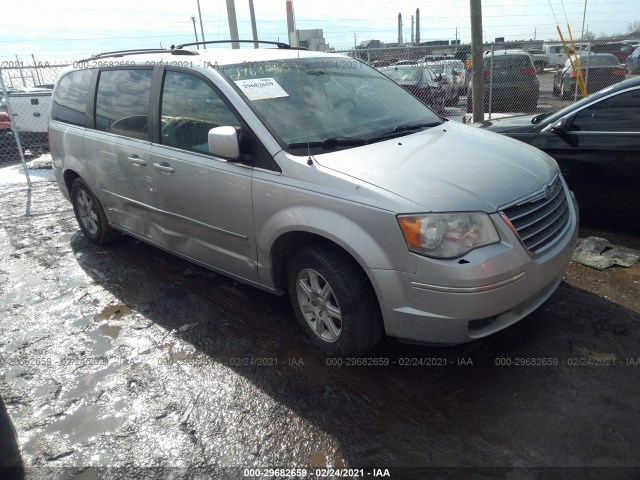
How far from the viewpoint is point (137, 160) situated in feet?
13.0

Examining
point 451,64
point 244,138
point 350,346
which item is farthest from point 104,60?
point 451,64

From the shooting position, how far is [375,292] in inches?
106

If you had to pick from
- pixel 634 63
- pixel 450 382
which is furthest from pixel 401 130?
pixel 634 63

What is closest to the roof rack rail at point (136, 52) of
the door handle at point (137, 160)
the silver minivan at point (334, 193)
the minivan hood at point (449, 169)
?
the silver minivan at point (334, 193)

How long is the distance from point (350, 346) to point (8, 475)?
73.2 inches

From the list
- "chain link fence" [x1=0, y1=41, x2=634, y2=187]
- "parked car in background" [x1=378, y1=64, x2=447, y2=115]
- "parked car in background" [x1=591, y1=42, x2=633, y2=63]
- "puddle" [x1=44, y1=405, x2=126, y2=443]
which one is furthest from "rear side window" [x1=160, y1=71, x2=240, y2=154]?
"parked car in background" [x1=591, y1=42, x2=633, y2=63]

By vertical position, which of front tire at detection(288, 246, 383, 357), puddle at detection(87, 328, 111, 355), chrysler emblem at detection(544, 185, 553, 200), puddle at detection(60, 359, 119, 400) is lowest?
puddle at detection(60, 359, 119, 400)

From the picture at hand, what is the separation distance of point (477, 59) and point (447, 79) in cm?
267

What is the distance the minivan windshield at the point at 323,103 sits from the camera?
3125mm

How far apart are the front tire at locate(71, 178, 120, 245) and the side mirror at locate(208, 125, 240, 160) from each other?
238cm

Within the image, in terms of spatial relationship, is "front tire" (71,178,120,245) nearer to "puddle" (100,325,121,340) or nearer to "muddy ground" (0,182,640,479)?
"muddy ground" (0,182,640,479)

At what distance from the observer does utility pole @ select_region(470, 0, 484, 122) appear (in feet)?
29.7

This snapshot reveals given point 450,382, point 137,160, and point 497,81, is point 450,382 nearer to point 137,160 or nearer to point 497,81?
point 137,160

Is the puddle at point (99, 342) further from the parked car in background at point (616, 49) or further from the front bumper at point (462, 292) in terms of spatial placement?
the parked car in background at point (616, 49)
